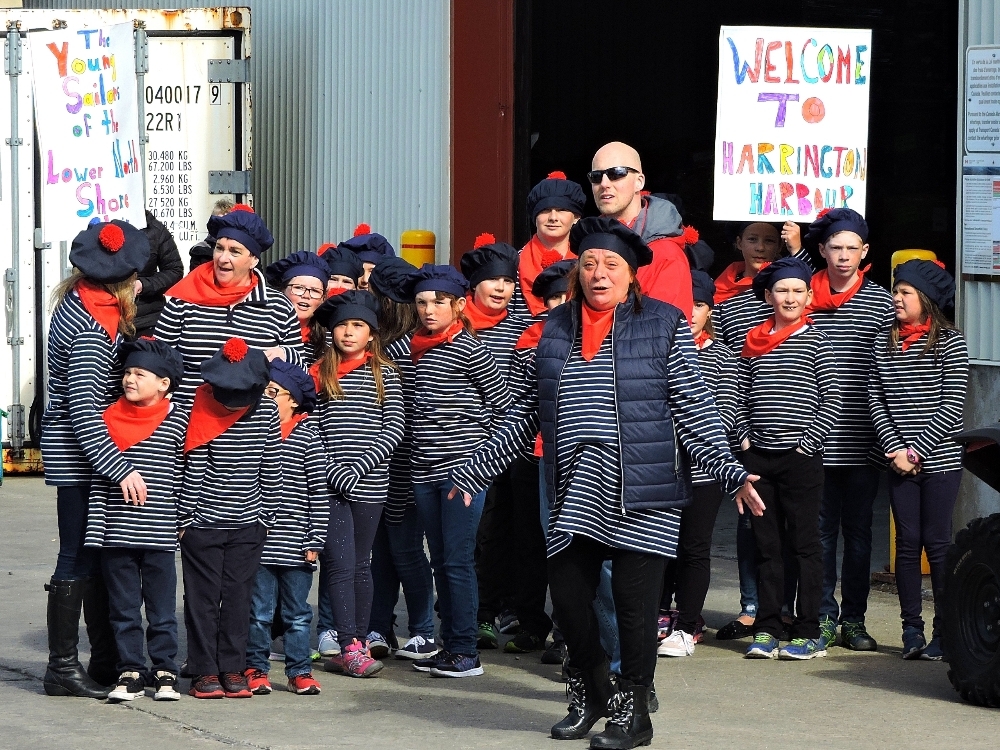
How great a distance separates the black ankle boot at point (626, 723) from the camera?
622 cm

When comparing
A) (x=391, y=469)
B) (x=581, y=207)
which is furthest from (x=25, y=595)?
(x=581, y=207)

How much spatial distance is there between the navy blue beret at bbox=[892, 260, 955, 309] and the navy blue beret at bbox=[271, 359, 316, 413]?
2.80 m

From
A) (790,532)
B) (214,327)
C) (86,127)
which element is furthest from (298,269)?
(86,127)

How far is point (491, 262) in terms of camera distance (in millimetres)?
8039

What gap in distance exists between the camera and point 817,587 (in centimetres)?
809

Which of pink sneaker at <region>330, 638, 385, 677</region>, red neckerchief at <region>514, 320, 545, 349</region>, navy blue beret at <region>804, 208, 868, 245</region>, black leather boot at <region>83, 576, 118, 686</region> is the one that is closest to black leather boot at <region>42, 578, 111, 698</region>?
black leather boot at <region>83, 576, 118, 686</region>

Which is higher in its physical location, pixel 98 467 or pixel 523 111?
pixel 523 111

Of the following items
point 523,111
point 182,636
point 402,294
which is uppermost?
point 523,111

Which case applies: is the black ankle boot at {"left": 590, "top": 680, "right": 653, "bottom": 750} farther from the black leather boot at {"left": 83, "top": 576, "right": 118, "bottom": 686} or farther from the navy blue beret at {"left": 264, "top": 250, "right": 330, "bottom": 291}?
the navy blue beret at {"left": 264, "top": 250, "right": 330, "bottom": 291}

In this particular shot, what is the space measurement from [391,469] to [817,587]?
2.06 metres

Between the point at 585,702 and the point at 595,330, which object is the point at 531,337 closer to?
the point at 595,330

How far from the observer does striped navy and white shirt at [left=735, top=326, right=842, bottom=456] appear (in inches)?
317

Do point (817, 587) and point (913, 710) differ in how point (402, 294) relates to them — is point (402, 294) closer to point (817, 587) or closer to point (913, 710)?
point (817, 587)

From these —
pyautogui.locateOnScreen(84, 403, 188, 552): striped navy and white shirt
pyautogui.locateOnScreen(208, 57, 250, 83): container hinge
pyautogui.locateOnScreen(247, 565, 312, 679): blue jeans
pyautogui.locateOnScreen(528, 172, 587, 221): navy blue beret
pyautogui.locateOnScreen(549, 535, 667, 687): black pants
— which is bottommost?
pyautogui.locateOnScreen(247, 565, 312, 679): blue jeans
